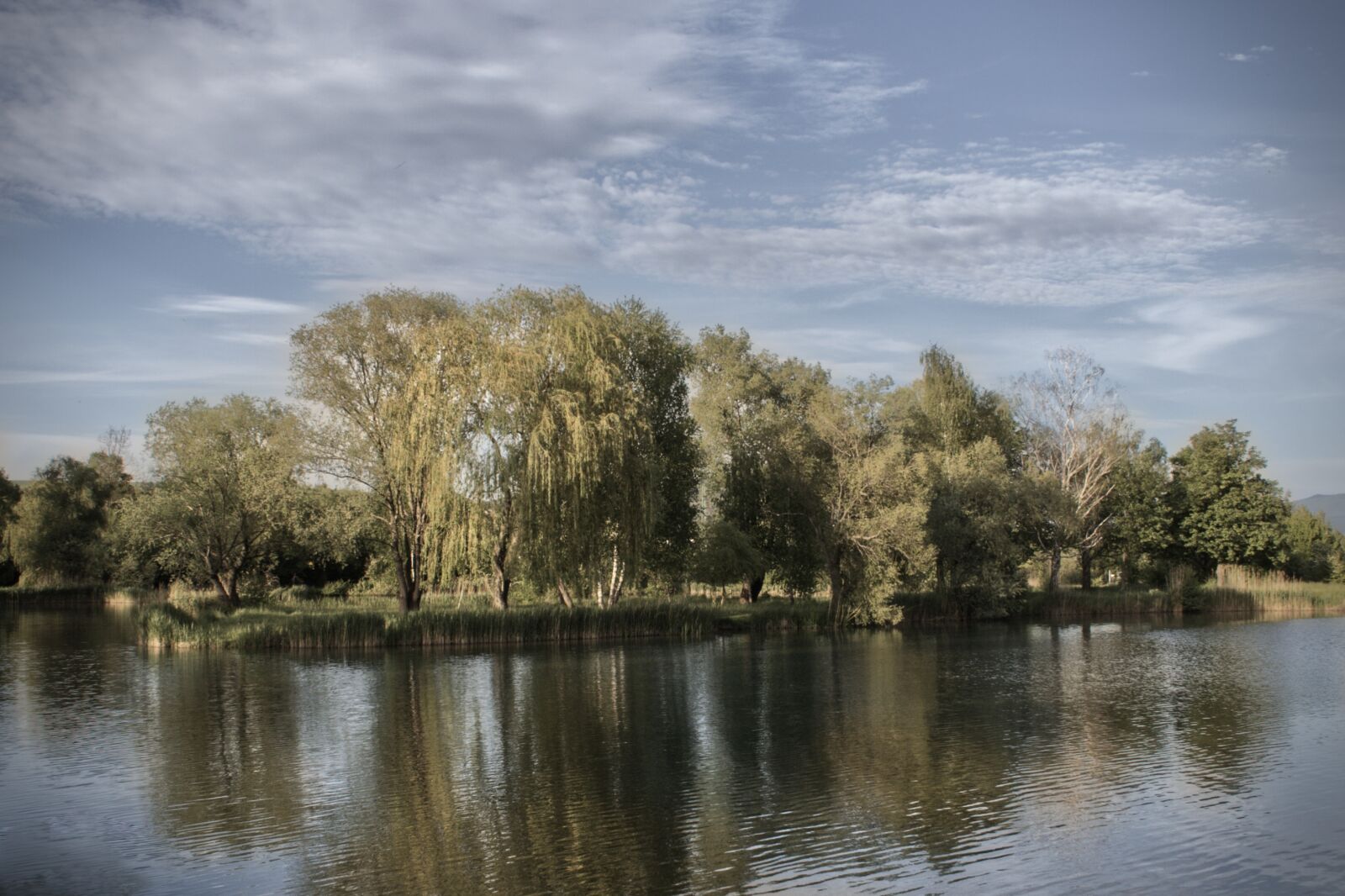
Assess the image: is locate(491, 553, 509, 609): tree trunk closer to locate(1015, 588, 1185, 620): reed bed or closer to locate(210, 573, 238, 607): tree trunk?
locate(210, 573, 238, 607): tree trunk

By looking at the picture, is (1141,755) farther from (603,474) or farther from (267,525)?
(267,525)

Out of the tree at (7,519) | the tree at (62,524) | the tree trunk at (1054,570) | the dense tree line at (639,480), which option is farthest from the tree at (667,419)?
the tree at (7,519)

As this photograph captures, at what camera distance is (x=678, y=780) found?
1273cm

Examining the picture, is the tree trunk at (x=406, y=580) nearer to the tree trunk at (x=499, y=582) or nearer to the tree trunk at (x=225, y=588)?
the tree trunk at (x=499, y=582)

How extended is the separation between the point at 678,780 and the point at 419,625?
1995 centimetres

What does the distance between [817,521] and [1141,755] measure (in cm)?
2522

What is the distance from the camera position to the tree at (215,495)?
135ft

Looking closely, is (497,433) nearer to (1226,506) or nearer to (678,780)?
(678,780)

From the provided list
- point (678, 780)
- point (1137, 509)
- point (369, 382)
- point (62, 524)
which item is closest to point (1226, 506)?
point (1137, 509)

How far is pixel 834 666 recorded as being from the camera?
25250mm

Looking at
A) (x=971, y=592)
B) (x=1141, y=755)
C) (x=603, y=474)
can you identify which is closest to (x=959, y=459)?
(x=971, y=592)

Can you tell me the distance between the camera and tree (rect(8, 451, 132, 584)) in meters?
59.8

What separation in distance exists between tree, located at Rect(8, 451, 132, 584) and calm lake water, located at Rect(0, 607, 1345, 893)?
1612 inches

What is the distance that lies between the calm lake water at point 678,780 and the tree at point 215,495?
17.5 metres
